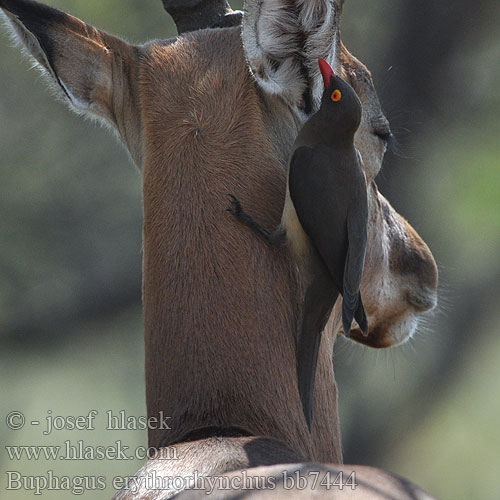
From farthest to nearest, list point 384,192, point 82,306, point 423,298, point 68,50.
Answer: point 82,306 → point 384,192 → point 423,298 → point 68,50

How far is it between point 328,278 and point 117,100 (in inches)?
46.1

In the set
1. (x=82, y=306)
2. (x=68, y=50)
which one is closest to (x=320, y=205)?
(x=68, y=50)

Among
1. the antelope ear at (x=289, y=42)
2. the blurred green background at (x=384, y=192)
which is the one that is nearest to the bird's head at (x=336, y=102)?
the antelope ear at (x=289, y=42)

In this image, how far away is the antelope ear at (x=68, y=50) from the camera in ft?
12.2

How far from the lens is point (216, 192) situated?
11.5 feet

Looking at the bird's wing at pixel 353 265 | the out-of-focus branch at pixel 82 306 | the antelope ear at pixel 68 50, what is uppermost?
the antelope ear at pixel 68 50

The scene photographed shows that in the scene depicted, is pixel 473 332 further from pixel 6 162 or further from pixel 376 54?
pixel 6 162

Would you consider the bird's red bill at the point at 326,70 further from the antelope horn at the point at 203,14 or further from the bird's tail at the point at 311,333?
the antelope horn at the point at 203,14

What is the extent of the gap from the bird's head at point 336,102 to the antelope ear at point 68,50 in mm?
897

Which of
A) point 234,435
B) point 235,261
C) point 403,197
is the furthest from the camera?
point 403,197

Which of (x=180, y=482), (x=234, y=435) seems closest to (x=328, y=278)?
(x=234, y=435)

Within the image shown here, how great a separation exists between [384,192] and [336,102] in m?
6.61

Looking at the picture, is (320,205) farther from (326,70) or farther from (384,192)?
(384,192)

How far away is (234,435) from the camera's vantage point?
10.4ft
